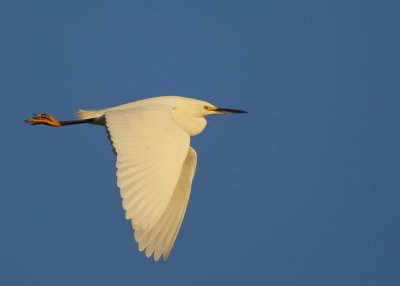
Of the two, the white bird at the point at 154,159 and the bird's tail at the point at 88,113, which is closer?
the white bird at the point at 154,159

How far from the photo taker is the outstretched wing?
22.6 feet

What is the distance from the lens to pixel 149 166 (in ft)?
23.6

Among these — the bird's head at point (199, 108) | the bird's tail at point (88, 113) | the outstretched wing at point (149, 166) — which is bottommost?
the outstretched wing at point (149, 166)

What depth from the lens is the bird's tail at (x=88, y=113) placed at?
373 inches

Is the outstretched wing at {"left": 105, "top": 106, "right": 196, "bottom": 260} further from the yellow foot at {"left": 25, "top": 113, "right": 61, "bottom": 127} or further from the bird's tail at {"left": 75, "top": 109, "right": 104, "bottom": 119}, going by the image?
the yellow foot at {"left": 25, "top": 113, "right": 61, "bottom": 127}

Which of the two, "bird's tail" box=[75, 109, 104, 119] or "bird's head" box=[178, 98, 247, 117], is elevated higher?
"bird's head" box=[178, 98, 247, 117]

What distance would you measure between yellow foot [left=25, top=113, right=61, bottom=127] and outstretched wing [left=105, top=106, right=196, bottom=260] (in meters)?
1.81

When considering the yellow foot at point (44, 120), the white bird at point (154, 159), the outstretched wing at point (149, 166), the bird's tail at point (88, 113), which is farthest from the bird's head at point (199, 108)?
the yellow foot at point (44, 120)

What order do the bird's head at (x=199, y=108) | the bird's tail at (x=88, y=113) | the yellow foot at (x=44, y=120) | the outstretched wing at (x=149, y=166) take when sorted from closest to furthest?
the outstretched wing at (x=149, y=166) → the bird's tail at (x=88, y=113) → the bird's head at (x=199, y=108) → the yellow foot at (x=44, y=120)

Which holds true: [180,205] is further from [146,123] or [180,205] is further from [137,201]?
[137,201]

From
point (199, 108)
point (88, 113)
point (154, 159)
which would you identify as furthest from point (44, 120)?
point (154, 159)

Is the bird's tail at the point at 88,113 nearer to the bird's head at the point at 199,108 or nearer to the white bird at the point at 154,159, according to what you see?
the white bird at the point at 154,159

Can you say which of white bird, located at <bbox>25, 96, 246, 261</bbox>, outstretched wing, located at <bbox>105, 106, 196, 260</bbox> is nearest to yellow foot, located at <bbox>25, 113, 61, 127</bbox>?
white bird, located at <bbox>25, 96, 246, 261</bbox>

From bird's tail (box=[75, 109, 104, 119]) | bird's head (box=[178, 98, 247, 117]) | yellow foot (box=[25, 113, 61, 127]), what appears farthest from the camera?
yellow foot (box=[25, 113, 61, 127])
